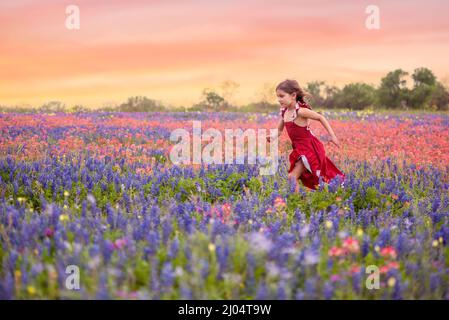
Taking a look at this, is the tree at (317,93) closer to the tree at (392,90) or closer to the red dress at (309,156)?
the tree at (392,90)

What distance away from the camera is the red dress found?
6.22 meters

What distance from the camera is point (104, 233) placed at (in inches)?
139

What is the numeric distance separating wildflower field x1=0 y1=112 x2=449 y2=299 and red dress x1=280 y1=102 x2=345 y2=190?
1.07ft

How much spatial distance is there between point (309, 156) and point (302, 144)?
0.23 metres

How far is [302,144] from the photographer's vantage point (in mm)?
6406

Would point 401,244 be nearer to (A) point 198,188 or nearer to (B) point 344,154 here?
(A) point 198,188

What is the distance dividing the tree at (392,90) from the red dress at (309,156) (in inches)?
986

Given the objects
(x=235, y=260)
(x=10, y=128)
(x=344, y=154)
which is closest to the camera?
(x=235, y=260)

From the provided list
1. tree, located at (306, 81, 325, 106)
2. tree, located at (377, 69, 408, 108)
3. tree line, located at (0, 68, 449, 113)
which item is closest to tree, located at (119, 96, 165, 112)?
tree line, located at (0, 68, 449, 113)

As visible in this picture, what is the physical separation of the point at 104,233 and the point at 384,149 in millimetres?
7141

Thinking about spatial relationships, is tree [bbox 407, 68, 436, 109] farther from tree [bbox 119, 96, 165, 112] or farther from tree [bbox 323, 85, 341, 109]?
tree [bbox 119, 96, 165, 112]

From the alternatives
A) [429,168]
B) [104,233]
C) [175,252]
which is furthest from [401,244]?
[429,168]

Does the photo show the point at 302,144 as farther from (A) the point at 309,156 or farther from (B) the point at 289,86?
(B) the point at 289,86

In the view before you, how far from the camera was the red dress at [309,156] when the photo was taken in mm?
6223
